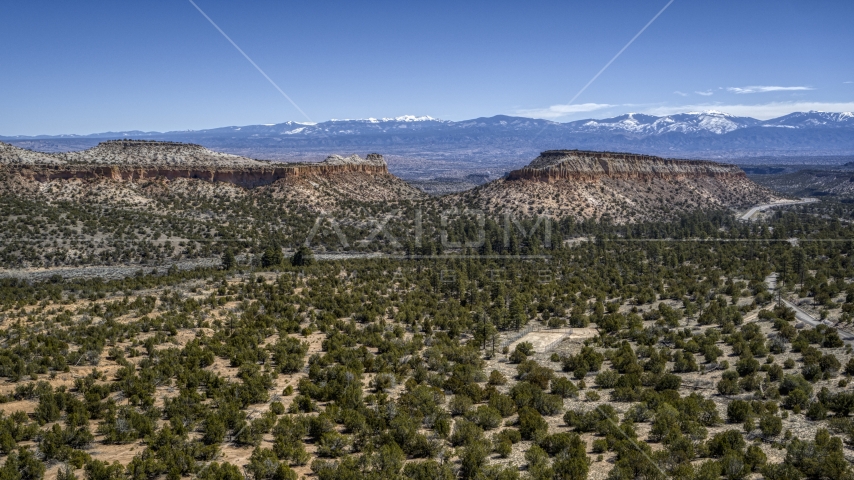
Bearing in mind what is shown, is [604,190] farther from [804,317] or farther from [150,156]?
[150,156]

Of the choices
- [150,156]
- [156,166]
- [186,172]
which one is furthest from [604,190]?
[150,156]

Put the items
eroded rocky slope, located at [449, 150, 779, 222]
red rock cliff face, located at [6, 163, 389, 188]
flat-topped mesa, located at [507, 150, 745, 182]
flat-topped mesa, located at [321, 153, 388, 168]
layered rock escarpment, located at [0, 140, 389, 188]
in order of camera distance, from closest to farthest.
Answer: red rock cliff face, located at [6, 163, 389, 188] < layered rock escarpment, located at [0, 140, 389, 188] < eroded rocky slope, located at [449, 150, 779, 222] < flat-topped mesa, located at [507, 150, 745, 182] < flat-topped mesa, located at [321, 153, 388, 168]

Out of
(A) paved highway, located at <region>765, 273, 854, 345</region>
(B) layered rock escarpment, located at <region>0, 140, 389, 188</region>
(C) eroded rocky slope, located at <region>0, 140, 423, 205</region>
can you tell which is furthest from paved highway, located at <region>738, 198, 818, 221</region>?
(B) layered rock escarpment, located at <region>0, 140, 389, 188</region>

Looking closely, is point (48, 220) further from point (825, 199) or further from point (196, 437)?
point (825, 199)

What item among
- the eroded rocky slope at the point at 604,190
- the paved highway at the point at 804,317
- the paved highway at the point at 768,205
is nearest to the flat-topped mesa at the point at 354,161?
the eroded rocky slope at the point at 604,190

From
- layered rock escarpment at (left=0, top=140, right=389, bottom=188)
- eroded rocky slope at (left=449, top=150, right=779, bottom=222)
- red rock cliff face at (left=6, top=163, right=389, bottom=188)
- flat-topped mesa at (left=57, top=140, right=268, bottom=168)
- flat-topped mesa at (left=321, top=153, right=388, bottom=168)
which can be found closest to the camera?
red rock cliff face at (left=6, top=163, right=389, bottom=188)

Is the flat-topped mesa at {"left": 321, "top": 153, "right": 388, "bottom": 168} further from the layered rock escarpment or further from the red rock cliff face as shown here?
the red rock cliff face

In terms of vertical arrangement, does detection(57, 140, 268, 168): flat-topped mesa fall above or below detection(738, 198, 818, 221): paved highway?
above
